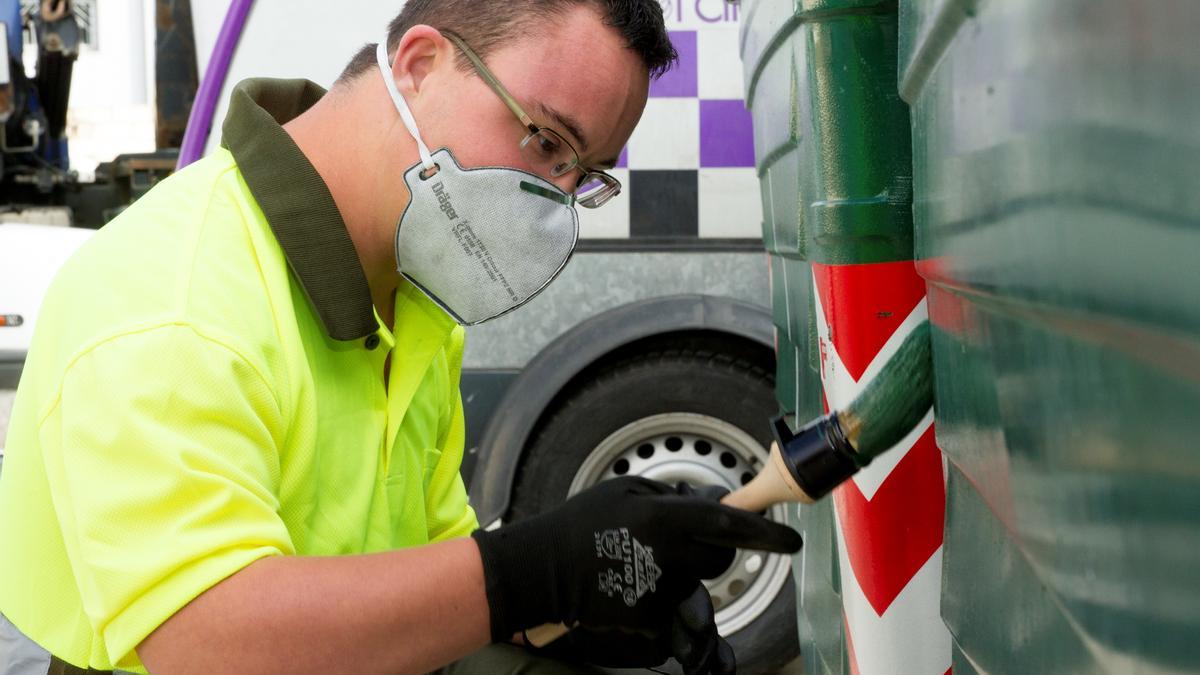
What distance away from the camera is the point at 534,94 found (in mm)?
1462

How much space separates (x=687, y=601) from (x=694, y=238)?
1546mm

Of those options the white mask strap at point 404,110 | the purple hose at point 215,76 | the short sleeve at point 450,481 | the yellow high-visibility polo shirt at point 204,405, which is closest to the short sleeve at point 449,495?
the short sleeve at point 450,481

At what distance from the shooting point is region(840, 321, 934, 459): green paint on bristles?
49.2 inches

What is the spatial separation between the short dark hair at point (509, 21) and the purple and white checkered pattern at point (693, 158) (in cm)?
119

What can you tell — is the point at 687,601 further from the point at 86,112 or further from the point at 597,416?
the point at 86,112

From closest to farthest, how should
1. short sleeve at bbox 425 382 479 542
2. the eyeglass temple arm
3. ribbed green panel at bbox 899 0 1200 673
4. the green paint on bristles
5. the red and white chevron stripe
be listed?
1. ribbed green panel at bbox 899 0 1200 673
2. the green paint on bristles
3. the red and white chevron stripe
4. the eyeglass temple arm
5. short sleeve at bbox 425 382 479 542

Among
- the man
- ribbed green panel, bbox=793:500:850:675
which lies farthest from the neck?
ribbed green panel, bbox=793:500:850:675

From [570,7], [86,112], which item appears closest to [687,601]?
[570,7]

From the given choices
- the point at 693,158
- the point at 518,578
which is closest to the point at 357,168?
the point at 518,578

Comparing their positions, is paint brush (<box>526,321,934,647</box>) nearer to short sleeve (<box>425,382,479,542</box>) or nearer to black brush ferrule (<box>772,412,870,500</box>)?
black brush ferrule (<box>772,412,870,500</box>)

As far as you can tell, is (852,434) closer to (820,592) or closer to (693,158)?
(820,592)

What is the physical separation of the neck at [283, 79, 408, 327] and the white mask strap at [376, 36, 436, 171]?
0.03 meters

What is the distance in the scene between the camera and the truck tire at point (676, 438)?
2.83 metres

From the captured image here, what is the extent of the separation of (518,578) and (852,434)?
0.39 m
